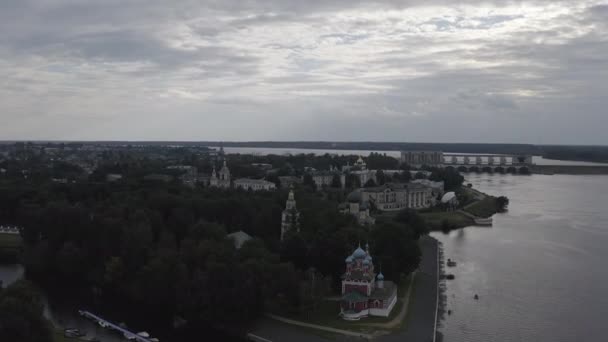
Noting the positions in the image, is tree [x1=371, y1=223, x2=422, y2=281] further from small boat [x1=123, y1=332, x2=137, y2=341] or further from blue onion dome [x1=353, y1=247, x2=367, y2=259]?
small boat [x1=123, y1=332, x2=137, y2=341]

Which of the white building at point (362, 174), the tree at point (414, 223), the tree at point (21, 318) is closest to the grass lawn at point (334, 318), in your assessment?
the tree at point (21, 318)

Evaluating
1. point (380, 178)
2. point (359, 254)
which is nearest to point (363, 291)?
point (359, 254)

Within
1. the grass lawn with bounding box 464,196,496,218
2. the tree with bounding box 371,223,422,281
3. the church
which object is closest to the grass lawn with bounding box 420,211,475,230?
the grass lawn with bounding box 464,196,496,218

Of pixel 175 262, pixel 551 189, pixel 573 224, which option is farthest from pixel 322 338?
pixel 551 189

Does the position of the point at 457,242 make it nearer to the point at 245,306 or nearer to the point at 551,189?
the point at 245,306

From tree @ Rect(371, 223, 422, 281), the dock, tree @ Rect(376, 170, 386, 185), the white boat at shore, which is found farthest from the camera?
tree @ Rect(376, 170, 386, 185)

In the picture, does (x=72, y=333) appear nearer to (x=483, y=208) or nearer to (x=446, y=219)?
(x=446, y=219)
